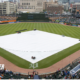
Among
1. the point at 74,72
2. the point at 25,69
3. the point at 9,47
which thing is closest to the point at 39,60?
the point at 25,69

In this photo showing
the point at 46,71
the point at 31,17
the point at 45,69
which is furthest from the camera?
the point at 31,17

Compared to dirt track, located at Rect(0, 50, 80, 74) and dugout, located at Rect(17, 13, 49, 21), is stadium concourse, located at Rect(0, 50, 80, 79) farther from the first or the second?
dugout, located at Rect(17, 13, 49, 21)

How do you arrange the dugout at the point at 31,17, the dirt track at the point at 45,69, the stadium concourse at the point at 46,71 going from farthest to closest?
the dugout at the point at 31,17
the dirt track at the point at 45,69
the stadium concourse at the point at 46,71

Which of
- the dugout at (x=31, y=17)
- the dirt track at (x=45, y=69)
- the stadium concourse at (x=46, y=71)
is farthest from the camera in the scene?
the dugout at (x=31, y=17)

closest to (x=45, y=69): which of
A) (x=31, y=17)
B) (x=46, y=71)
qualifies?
(x=46, y=71)

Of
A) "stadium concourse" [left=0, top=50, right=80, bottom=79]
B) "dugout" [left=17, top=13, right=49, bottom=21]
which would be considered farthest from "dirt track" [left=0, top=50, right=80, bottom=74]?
"dugout" [left=17, top=13, right=49, bottom=21]

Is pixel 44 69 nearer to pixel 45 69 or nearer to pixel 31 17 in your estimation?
pixel 45 69

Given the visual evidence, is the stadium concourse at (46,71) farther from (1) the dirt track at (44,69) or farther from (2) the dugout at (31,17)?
(2) the dugout at (31,17)

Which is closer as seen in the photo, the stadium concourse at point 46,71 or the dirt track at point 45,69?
the stadium concourse at point 46,71

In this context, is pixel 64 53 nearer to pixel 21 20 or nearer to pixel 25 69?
pixel 25 69

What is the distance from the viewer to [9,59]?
23.8 metres

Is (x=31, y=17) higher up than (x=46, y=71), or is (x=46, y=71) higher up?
(x=31, y=17)

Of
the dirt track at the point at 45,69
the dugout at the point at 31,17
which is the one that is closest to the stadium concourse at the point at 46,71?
the dirt track at the point at 45,69

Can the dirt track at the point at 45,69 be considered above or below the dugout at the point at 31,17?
below
